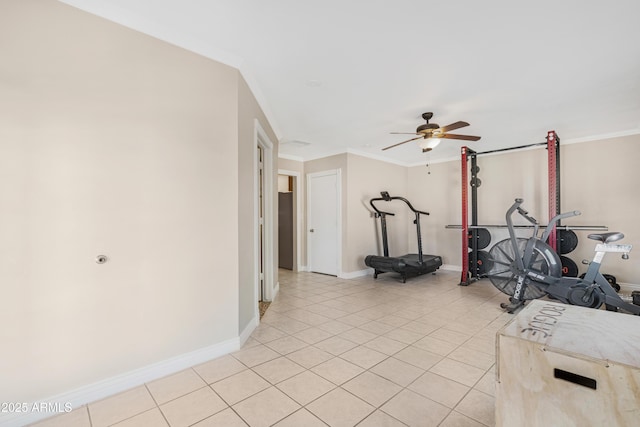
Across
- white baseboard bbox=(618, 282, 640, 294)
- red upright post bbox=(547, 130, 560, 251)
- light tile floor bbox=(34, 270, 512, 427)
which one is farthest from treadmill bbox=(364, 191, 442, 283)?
white baseboard bbox=(618, 282, 640, 294)

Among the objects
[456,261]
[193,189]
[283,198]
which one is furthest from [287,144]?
[456,261]

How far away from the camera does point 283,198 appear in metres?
6.54

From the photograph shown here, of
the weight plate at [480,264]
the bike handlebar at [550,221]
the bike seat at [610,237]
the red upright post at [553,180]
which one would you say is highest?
the red upright post at [553,180]

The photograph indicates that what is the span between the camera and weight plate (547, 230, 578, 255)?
13.8 feet

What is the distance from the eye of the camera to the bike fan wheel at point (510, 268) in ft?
12.0

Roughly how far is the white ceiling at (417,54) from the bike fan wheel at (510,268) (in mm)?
1837

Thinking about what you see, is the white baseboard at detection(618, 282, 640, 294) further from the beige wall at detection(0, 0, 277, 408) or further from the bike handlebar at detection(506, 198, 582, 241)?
the beige wall at detection(0, 0, 277, 408)

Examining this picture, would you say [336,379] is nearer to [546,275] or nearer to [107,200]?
[107,200]

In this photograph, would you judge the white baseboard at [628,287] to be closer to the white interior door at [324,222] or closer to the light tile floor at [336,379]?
the light tile floor at [336,379]

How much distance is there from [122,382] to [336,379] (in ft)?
4.91

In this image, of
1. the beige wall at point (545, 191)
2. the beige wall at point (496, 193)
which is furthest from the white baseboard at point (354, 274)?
the beige wall at point (545, 191)

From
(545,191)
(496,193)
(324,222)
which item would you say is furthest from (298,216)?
(545,191)

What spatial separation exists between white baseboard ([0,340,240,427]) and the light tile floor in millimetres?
47

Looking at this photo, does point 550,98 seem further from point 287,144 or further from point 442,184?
point 287,144
